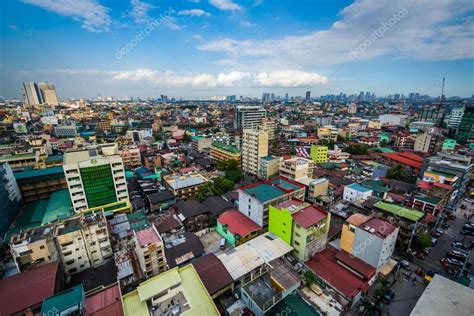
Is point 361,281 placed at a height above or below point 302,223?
below

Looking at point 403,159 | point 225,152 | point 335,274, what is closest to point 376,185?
point 403,159

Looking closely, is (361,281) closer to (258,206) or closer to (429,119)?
(258,206)

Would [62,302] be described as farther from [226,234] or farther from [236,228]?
[236,228]

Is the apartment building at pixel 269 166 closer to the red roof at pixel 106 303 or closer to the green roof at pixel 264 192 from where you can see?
the green roof at pixel 264 192

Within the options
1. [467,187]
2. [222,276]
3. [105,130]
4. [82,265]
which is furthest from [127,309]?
[105,130]

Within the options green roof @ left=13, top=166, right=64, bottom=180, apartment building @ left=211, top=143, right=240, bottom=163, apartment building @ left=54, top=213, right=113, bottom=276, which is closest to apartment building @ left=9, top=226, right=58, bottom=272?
apartment building @ left=54, top=213, right=113, bottom=276

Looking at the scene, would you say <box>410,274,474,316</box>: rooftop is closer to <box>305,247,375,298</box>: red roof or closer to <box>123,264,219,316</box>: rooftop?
<box>305,247,375,298</box>: red roof
